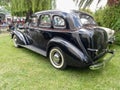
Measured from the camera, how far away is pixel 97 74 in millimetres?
4133

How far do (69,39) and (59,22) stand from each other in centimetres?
72

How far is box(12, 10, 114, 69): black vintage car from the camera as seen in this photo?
3.83 meters

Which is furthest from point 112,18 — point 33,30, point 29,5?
point 29,5

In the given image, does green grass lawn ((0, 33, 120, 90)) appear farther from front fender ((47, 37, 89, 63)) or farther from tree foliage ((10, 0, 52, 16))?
tree foliage ((10, 0, 52, 16))

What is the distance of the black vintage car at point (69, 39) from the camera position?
151 inches

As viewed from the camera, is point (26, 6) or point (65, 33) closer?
point (65, 33)

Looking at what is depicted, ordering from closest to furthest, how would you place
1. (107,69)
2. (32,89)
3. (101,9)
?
(32,89), (107,69), (101,9)

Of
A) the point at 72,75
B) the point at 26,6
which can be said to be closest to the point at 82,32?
the point at 72,75

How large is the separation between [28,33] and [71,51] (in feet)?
8.63

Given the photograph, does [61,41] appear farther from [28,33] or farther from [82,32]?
[28,33]

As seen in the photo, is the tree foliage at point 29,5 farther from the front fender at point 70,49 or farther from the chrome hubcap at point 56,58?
the front fender at point 70,49

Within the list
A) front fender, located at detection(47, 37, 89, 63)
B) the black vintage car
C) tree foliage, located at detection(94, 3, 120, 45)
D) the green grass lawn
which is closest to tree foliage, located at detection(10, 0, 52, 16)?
tree foliage, located at detection(94, 3, 120, 45)

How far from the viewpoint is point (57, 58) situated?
14.4ft

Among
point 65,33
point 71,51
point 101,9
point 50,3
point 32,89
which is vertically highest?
point 50,3
